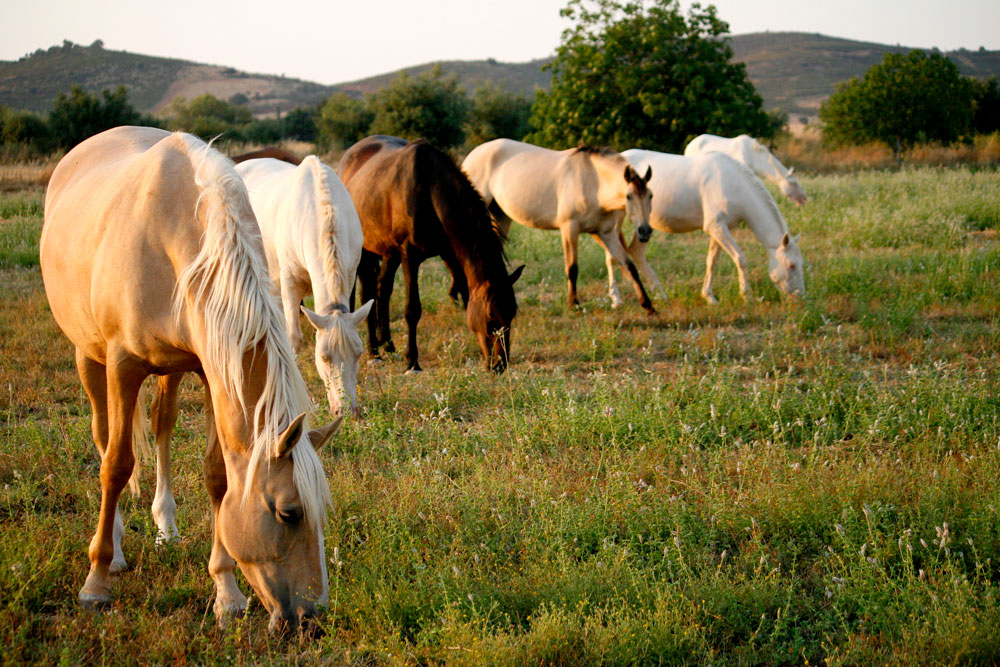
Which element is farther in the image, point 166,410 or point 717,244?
point 717,244

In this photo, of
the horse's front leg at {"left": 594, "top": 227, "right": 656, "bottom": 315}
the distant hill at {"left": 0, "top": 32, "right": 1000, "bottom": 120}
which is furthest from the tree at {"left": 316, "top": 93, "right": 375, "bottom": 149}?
the horse's front leg at {"left": 594, "top": 227, "right": 656, "bottom": 315}

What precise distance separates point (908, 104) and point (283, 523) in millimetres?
31806

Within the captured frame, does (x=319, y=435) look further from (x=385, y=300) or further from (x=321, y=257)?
(x=385, y=300)

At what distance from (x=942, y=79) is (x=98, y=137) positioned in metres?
32.1

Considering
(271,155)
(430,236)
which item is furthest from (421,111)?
(430,236)

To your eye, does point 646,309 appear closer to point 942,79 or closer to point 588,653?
point 588,653

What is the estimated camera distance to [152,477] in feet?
14.2

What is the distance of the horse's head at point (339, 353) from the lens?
499 cm

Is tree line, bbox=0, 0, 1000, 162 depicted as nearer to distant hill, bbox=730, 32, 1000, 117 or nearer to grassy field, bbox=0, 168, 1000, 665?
grassy field, bbox=0, 168, 1000, 665

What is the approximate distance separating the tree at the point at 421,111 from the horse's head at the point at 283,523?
3127 centimetres

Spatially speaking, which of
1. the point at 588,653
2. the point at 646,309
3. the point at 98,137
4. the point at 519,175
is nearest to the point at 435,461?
the point at 588,653

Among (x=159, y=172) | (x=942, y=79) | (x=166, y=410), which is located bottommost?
(x=166, y=410)

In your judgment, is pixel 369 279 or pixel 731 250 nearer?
pixel 369 279

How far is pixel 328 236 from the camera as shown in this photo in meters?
5.33
